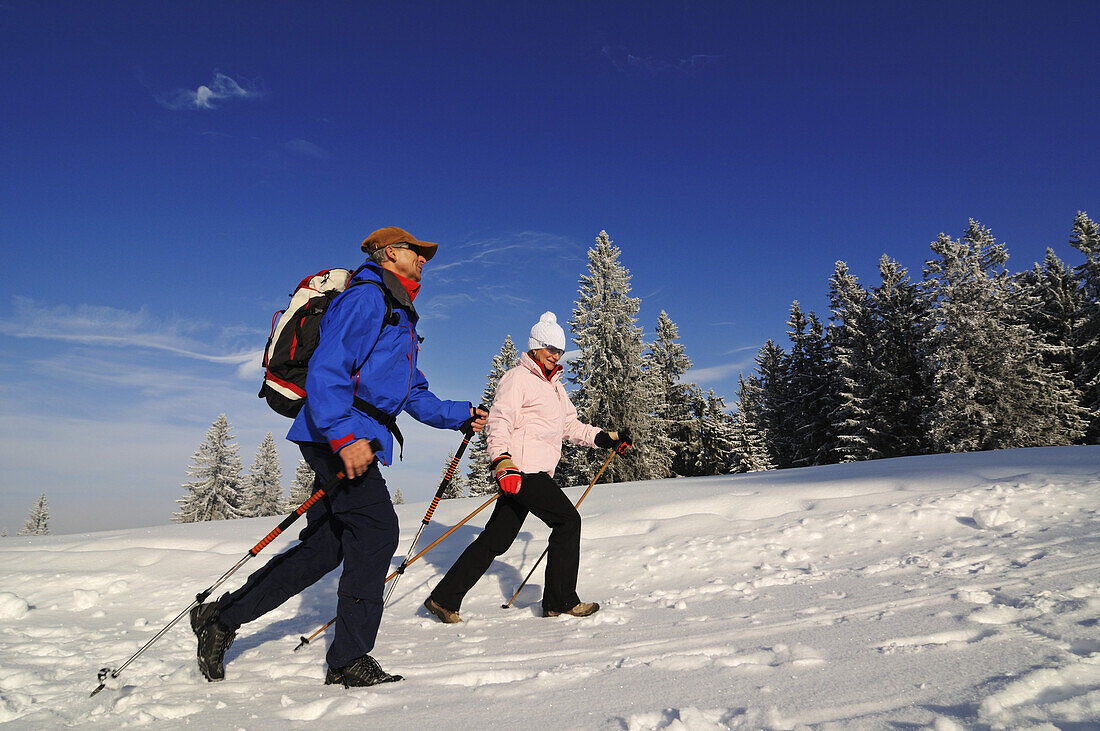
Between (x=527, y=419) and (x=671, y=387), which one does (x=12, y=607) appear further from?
(x=671, y=387)

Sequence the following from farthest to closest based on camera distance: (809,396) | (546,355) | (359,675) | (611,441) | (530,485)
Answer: (809,396), (611,441), (546,355), (530,485), (359,675)

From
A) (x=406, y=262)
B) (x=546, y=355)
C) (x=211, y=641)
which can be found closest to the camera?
(x=211, y=641)

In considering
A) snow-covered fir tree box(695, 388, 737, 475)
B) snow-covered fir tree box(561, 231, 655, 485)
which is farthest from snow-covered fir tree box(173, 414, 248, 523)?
snow-covered fir tree box(695, 388, 737, 475)

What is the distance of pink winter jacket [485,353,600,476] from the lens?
4.45 m

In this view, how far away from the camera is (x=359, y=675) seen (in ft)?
9.58

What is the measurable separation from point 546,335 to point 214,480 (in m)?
43.0

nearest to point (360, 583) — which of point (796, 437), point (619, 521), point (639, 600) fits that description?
point (639, 600)

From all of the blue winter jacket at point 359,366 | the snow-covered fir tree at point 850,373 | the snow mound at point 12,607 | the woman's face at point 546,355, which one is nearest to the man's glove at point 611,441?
the woman's face at point 546,355

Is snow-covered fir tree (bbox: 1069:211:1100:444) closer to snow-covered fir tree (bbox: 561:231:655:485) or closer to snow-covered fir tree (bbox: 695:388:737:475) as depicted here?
snow-covered fir tree (bbox: 695:388:737:475)

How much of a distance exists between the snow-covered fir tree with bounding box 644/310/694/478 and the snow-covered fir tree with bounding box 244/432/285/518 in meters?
32.1

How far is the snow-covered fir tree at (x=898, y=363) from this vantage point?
29.0 meters

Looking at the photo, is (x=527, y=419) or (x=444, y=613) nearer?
(x=444, y=613)

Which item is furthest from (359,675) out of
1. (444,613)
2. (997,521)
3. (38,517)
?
(38,517)

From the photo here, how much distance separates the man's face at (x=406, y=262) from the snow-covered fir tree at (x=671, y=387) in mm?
28932
